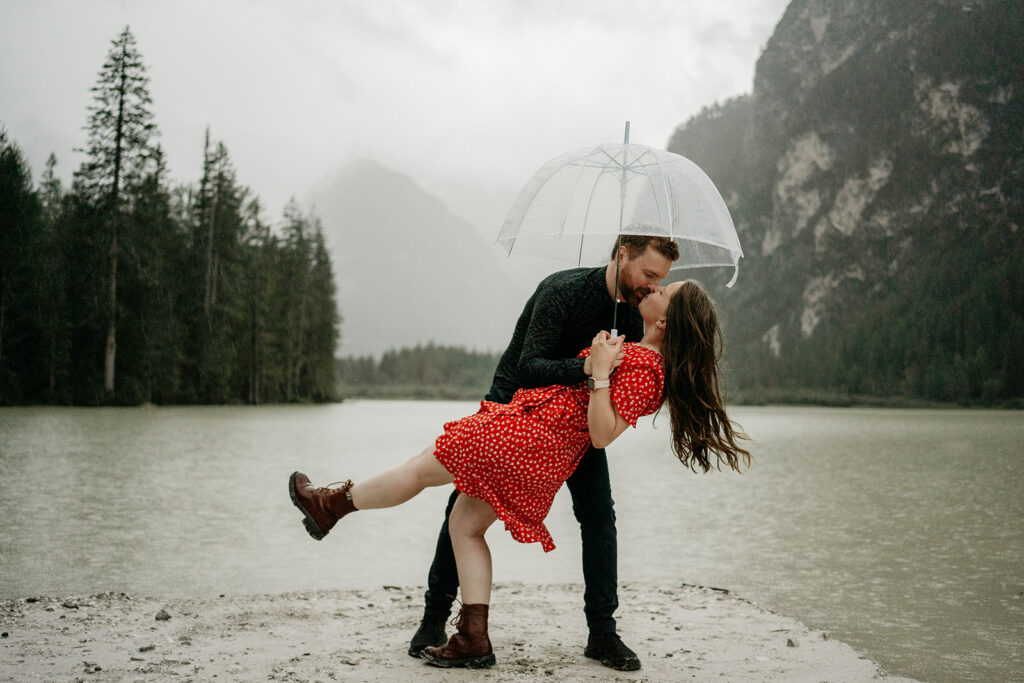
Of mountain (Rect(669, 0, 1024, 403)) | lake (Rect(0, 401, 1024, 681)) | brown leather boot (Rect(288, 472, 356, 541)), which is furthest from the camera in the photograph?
mountain (Rect(669, 0, 1024, 403))

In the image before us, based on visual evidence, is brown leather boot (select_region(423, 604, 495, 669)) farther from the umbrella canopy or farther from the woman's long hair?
the umbrella canopy

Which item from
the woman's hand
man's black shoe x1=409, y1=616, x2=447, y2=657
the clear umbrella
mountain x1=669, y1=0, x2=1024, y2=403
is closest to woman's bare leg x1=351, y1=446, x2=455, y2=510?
man's black shoe x1=409, y1=616, x2=447, y2=657

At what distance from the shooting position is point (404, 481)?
3453 mm

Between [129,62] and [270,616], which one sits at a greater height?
[129,62]

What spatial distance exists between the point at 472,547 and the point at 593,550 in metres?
0.55

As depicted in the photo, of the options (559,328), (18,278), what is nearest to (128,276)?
(18,278)

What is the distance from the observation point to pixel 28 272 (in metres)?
30.9

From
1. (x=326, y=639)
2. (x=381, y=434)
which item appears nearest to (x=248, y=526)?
(x=326, y=639)

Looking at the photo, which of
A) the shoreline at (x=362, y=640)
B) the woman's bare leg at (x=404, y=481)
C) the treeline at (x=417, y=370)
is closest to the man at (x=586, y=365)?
the shoreline at (x=362, y=640)

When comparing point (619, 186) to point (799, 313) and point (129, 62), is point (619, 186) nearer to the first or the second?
point (129, 62)

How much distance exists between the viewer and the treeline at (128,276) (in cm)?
3133

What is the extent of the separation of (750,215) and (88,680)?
158893 mm

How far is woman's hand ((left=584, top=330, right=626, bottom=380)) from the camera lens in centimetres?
319

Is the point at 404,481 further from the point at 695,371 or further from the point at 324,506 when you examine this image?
the point at 695,371
